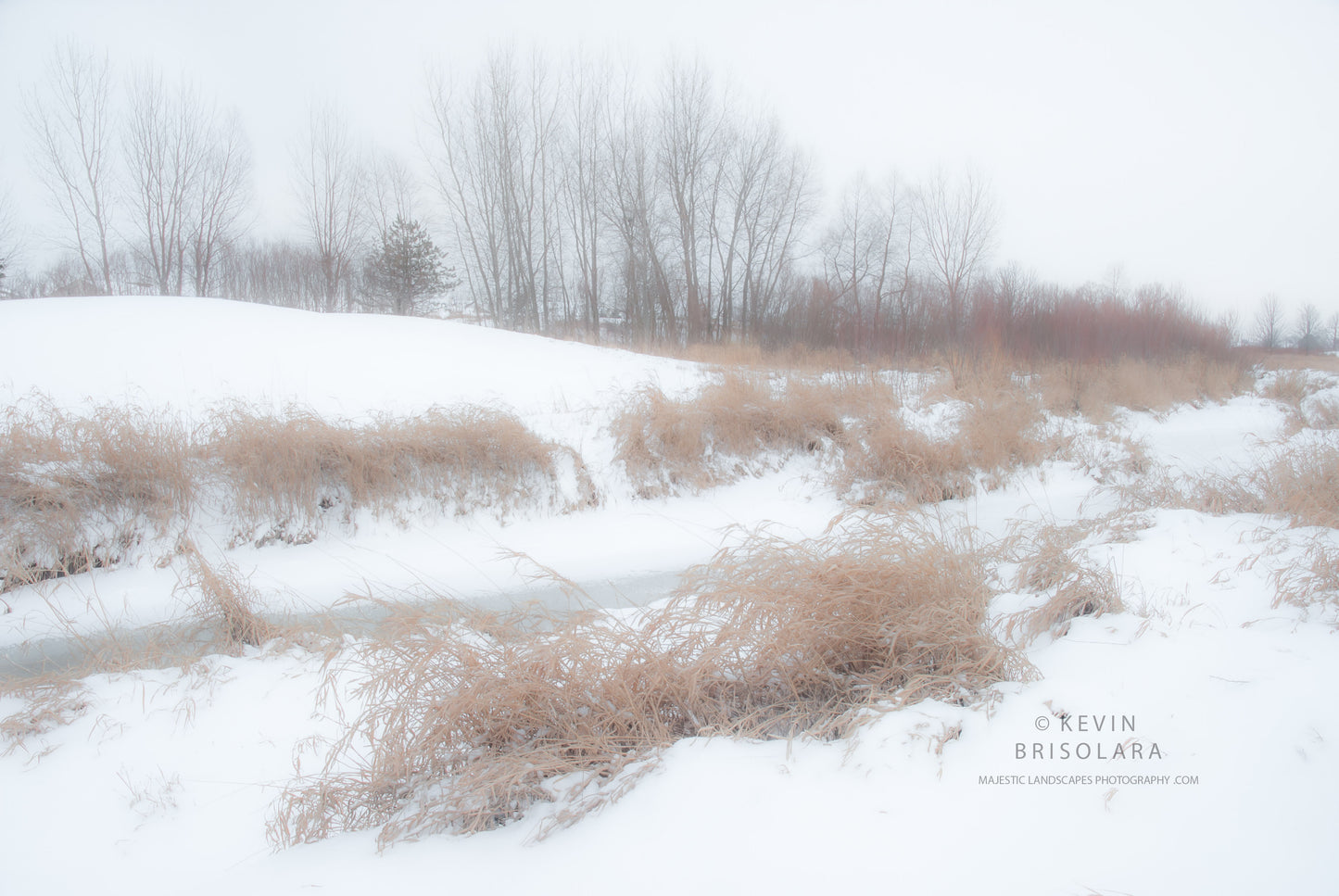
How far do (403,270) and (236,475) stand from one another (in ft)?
66.6

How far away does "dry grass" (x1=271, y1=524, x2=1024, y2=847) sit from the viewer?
2188 millimetres

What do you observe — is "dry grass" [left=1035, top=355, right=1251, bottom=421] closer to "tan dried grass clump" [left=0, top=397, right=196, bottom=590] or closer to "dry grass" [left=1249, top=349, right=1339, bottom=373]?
"dry grass" [left=1249, top=349, right=1339, bottom=373]

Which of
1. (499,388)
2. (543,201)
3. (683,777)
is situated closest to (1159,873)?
(683,777)

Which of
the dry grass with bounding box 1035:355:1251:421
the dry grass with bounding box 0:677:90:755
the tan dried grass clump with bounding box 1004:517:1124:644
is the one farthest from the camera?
the dry grass with bounding box 1035:355:1251:421

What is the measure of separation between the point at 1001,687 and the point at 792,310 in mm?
16266

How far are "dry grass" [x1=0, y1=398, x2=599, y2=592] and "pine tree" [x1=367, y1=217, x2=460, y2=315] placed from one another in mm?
17931

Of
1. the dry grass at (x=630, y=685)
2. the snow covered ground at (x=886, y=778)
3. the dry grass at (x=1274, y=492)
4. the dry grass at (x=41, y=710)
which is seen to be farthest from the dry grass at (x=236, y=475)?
the dry grass at (x=1274, y=492)

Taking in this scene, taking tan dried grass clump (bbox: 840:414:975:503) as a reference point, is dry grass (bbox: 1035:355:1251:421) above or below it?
above

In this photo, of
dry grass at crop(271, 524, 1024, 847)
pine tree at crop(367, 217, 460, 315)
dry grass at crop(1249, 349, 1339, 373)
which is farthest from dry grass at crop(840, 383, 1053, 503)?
pine tree at crop(367, 217, 460, 315)

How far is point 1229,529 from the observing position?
4070 mm

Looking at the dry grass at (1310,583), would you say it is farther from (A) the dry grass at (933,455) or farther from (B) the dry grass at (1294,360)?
(B) the dry grass at (1294,360)

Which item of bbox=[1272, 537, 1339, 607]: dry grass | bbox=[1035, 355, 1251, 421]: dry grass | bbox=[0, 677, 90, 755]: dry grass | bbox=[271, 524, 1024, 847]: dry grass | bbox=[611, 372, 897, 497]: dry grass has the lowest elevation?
bbox=[0, 677, 90, 755]: dry grass

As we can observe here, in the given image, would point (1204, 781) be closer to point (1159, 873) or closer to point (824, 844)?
point (1159, 873)

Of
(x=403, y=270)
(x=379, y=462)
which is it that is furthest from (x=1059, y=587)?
(x=403, y=270)
